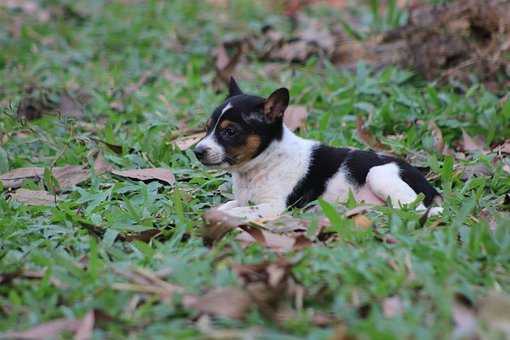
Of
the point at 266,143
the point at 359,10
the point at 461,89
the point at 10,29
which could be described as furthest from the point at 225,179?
the point at 359,10

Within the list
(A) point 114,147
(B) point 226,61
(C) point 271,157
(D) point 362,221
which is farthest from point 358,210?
(B) point 226,61

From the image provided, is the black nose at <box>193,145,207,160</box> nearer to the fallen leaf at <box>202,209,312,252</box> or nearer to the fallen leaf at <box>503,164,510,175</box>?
the fallen leaf at <box>202,209,312,252</box>

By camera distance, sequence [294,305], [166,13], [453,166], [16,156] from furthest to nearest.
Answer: [166,13] → [16,156] → [453,166] → [294,305]

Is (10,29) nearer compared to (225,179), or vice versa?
(225,179)

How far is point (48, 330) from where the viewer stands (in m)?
3.92

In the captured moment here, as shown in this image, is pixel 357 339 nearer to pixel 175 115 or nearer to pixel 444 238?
pixel 444 238

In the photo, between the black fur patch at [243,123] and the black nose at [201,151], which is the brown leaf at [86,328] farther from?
the black fur patch at [243,123]

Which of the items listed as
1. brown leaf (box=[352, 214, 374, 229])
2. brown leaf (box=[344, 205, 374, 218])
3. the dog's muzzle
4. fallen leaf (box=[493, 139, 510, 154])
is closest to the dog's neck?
the dog's muzzle

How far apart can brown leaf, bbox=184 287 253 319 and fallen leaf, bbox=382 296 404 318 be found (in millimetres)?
579

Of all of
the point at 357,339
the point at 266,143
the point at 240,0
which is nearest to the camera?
the point at 357,339

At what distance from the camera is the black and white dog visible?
5883 mm

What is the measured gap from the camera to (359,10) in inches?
486

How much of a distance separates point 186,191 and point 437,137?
222 cm

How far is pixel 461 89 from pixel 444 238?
13.3 feet
